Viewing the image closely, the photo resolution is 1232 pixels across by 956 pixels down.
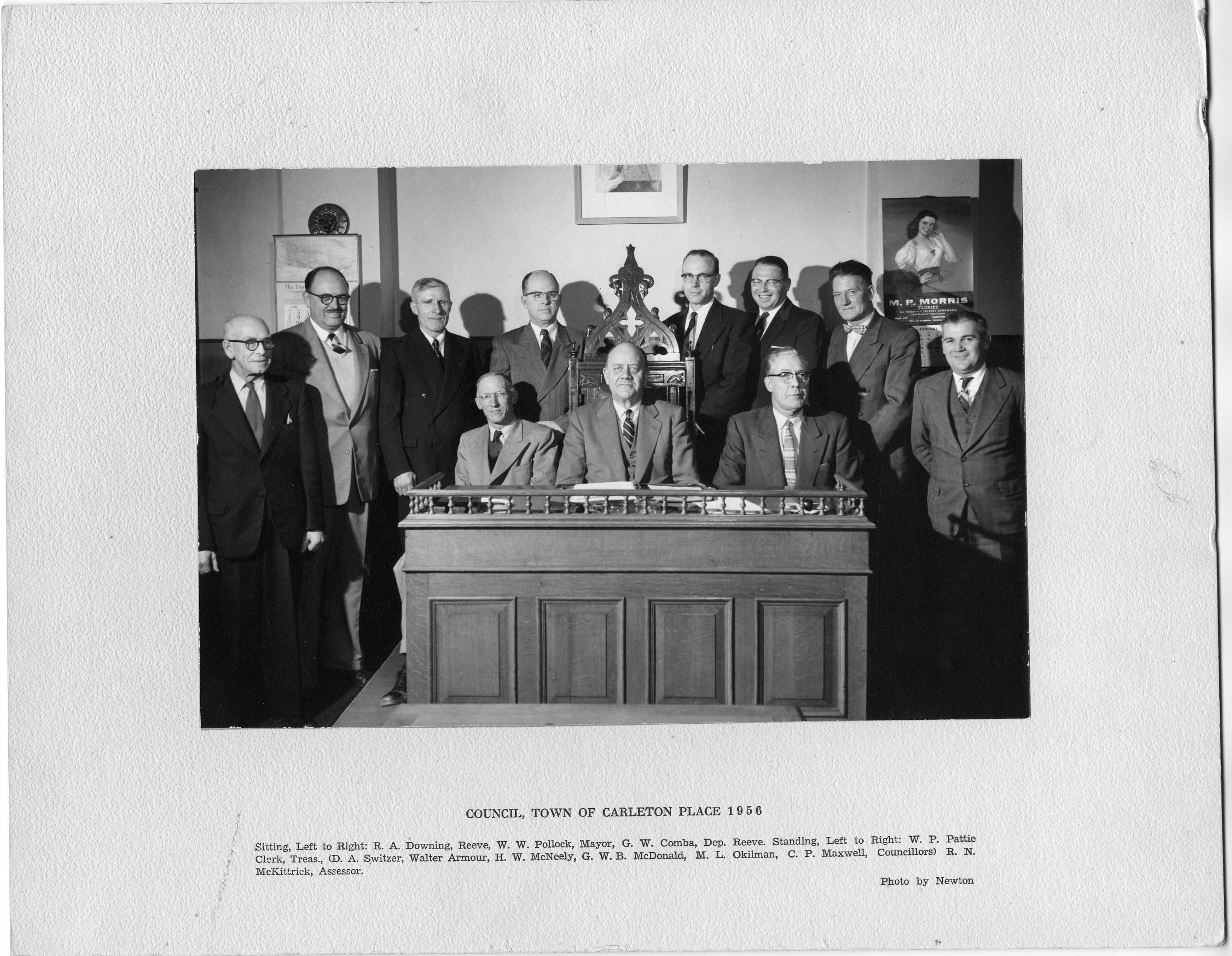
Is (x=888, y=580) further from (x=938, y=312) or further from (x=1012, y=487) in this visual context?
(x=938, y=312)

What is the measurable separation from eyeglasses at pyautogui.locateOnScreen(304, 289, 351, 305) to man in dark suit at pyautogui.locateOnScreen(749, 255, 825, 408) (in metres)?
0.98

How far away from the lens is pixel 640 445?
241 centimetres

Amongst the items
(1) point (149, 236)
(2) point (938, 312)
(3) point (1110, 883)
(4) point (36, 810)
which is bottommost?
(3) point (1110, 883)

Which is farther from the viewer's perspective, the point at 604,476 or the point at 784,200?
the point at 604,476

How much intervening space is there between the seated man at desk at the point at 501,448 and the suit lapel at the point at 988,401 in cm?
102

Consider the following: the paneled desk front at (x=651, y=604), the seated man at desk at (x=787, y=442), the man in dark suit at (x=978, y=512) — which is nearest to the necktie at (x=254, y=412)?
the paneled desk front at (x=651, y=604)

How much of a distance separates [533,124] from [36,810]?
1.95 meters

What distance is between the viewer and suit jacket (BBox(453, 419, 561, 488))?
7.66ft

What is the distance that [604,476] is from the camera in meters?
2.38

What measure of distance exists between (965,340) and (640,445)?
0.83 m

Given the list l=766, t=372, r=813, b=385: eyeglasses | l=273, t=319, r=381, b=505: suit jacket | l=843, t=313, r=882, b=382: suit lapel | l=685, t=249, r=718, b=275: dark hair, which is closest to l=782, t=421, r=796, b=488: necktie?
l=766, t=372, r=813, b=385: eyeglasses

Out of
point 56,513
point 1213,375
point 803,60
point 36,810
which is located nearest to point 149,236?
point 56,513

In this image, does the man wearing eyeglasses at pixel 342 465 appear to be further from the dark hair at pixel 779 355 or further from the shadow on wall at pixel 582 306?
the dark hair at pixel 779 355

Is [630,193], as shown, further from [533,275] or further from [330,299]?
[330,299]
